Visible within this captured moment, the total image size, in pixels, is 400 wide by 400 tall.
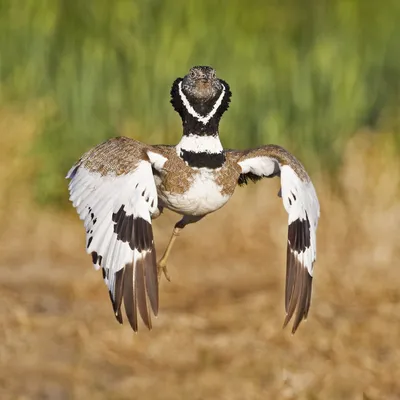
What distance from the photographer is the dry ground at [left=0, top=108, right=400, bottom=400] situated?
1070 cm

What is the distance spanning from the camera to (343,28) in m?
11.9

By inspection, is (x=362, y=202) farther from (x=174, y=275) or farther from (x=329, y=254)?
(x=174, y=275)

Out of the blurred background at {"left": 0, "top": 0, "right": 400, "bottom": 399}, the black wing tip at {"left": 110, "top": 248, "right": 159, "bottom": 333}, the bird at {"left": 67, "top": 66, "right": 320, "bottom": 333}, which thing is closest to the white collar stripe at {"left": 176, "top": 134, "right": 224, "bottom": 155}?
the bird at {"left": 67, "top": 66, "right": 320, "bottom": 333}

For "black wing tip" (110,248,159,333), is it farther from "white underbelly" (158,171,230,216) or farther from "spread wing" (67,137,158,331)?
"white underbelly" (158,171,230,216)

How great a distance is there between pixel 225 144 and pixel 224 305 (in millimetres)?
1164

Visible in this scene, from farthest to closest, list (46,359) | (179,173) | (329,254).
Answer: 1. (329,254)
2. (46,359)
3. (179,173)

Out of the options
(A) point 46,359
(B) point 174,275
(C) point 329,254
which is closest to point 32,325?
(A) point 46,359

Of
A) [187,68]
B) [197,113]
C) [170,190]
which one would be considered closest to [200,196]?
[170,190]

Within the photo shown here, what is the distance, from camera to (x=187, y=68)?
37.6 feet

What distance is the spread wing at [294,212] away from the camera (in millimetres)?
7250

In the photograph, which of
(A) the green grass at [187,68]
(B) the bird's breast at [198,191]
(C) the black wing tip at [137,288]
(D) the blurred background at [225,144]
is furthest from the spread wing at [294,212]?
(A) the green grass at [187,68]

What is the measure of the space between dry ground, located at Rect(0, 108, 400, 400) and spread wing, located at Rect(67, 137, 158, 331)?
365 cm

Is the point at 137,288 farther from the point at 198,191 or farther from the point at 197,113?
the point at 197,113

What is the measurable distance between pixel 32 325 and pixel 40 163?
1.17 meters
